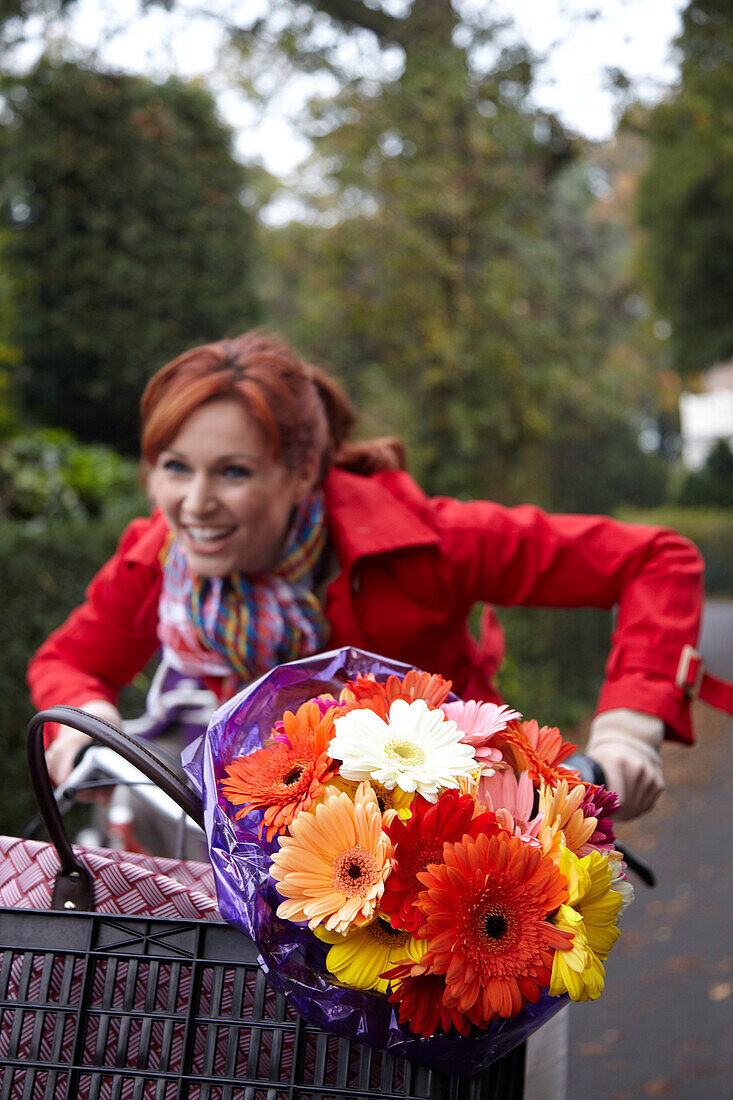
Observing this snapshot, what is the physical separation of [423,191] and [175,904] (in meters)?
5.83

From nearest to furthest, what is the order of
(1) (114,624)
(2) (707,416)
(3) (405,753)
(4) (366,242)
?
(3) (405,753)
(1) (114,624)
(4) (366,242)
(2) (707,416)

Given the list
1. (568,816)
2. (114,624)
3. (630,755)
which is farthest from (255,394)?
(568,816)

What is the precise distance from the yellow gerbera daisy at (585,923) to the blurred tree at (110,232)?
6604mm

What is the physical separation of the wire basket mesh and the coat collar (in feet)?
3.76

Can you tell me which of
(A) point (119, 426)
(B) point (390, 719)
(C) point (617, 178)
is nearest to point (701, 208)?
(C) point (617, 178)

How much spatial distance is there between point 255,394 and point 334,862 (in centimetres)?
129

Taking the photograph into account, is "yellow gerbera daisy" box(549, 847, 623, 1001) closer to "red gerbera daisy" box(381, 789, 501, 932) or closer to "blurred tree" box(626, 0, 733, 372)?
"red gerbera daisy" box(381, 789, 501, 932)

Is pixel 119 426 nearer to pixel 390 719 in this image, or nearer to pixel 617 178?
pixel 390 719

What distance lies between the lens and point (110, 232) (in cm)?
701

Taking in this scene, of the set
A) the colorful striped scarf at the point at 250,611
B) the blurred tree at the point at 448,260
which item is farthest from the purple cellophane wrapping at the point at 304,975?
the blurred tree at the point at 448,260

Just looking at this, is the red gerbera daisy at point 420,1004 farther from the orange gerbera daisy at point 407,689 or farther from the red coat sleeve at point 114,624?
the red coat sleeve at point 114,624

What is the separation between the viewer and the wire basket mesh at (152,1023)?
1066mm

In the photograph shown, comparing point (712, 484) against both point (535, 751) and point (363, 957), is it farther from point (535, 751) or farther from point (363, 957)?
point (363, 957)

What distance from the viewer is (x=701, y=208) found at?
11.2 m
